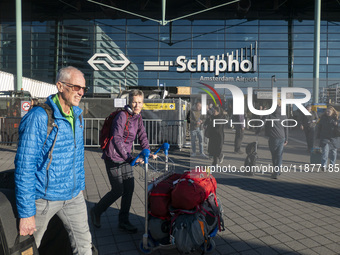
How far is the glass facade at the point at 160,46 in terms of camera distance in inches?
963

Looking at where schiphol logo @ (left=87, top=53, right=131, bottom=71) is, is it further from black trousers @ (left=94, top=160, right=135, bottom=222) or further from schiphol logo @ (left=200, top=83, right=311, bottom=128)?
black trousers @ (left=94, top=160, right=135, bottom=222)

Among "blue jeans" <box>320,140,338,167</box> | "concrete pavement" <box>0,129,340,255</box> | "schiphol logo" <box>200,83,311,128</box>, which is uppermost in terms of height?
"schiphol logo" <box>200,83,311,128</box>

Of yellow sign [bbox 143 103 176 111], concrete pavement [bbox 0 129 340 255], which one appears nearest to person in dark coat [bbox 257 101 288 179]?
concrete pavement [bbox 0 129 340 255]

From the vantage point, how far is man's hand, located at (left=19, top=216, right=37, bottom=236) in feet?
6.36

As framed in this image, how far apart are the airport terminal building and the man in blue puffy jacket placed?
22.4 m

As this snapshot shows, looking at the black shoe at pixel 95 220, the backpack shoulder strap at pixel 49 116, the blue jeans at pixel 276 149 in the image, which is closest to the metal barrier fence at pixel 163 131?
the blue jeans at pixel 276 149

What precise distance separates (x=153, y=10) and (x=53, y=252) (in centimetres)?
2547

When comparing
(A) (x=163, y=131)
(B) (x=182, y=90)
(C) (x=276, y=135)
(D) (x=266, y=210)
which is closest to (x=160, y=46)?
(B) (x=182, y=90)

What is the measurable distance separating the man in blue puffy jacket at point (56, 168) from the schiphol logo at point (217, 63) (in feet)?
72.6

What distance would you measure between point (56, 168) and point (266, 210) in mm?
3806

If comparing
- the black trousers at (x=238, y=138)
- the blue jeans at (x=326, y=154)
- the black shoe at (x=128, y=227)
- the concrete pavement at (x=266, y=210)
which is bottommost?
the concrete pavement at (x=266, y=210)

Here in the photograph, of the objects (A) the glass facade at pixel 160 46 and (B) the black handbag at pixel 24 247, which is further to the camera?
(A) the glass facade at pixel 160 46

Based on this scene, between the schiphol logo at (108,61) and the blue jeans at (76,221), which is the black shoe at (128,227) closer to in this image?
the blue jeans at (76,221)

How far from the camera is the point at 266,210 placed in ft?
15.7
